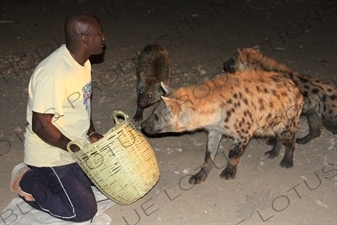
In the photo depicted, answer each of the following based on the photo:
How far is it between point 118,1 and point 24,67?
2760mm

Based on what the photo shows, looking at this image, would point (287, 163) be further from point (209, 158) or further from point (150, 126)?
point (150, 126)

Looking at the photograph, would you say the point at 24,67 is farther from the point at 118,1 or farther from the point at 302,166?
the point at 302,166

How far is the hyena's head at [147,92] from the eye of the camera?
4.69 meters

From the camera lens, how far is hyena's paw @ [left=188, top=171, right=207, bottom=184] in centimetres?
376

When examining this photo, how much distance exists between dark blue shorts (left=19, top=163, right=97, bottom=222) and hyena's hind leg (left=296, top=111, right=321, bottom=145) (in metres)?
1.91

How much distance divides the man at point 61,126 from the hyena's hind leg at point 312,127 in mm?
1864

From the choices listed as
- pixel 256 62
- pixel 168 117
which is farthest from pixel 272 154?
pixel 168 117

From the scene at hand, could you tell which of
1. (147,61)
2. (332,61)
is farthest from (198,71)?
(332,61)

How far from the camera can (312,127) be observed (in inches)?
168

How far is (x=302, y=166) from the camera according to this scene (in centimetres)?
396

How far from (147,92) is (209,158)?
1166 mm

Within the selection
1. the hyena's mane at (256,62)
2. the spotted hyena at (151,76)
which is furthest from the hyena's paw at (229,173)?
the spotted hyena at (151,76)

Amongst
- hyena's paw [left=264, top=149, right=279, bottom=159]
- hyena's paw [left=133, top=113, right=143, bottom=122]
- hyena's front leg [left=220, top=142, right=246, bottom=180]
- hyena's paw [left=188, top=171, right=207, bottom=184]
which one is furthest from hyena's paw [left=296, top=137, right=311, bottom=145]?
hyena's paw [left=133, top=113, right=143, bottom=122]

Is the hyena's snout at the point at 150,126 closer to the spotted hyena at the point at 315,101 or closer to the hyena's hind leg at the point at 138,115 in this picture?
the spotted hyena at the point at 315,101
